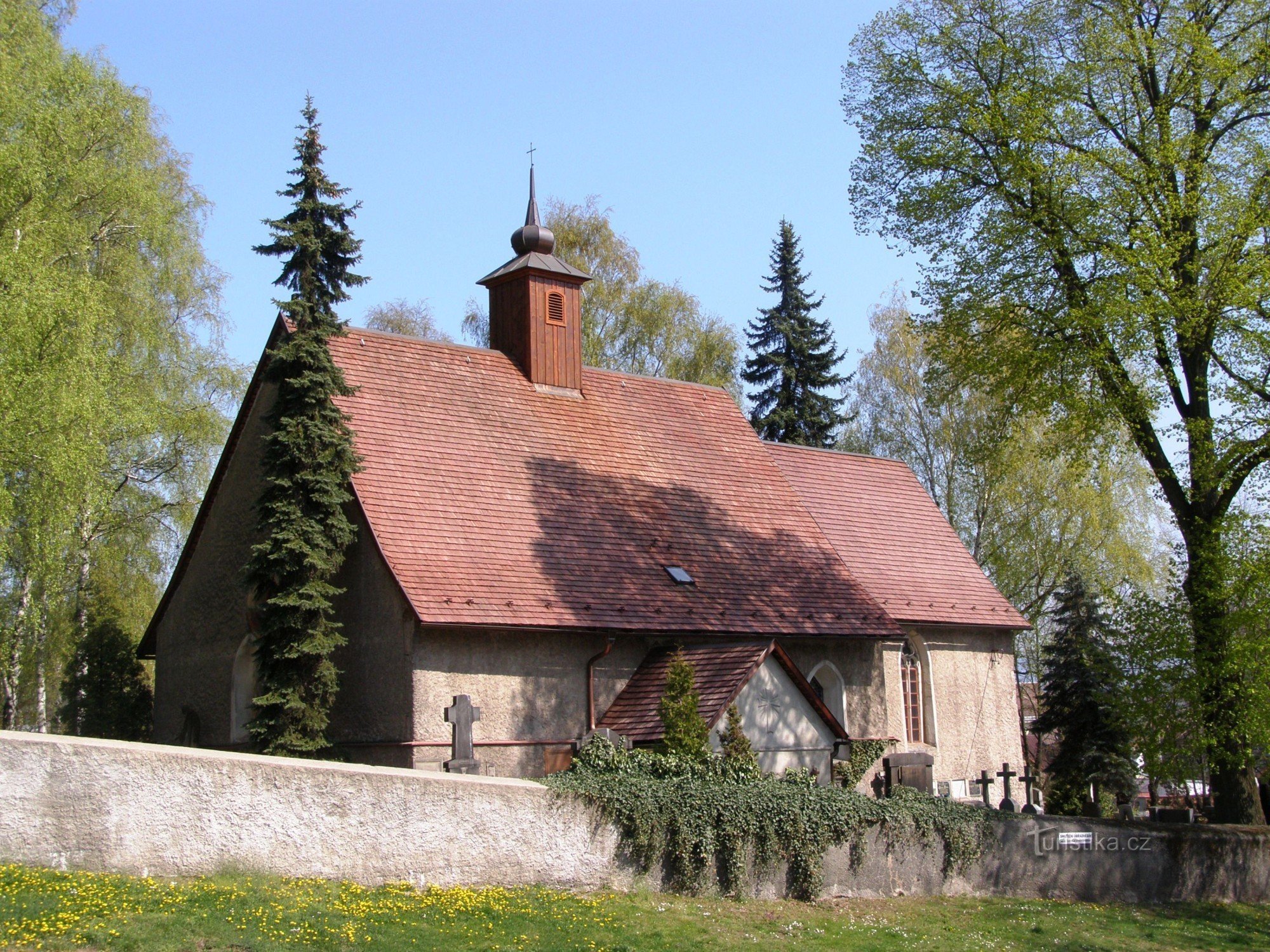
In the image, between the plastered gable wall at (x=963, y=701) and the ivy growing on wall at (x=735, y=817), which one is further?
the plastered gable wall at (x=963, y=701)

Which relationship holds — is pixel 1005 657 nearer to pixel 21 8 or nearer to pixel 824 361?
pixel 824 361

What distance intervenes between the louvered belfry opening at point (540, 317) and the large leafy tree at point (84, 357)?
6446 mm

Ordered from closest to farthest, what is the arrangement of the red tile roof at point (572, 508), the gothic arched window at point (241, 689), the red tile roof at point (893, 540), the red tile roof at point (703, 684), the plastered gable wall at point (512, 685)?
the plastered gable wall at point (512, 685), the red tile roof at point (703, 684), the red tile roof at point (572, 508), the gothic arched window at point (241, 689), the red tile roof at point (893, 540)

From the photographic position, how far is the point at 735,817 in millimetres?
13758

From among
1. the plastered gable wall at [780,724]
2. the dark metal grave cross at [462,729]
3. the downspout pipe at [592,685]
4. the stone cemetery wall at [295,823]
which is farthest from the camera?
the downspout pipe at [592,685]

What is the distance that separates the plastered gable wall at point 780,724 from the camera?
679 inches

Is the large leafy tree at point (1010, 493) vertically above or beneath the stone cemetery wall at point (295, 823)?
above

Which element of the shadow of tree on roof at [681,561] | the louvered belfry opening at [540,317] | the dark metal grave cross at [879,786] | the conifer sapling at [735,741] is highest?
the louvered belfry opening at [540,317]

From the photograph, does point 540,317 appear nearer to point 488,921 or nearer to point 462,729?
point 462,729

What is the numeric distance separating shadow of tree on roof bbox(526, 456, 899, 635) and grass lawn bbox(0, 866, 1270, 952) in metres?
5.57

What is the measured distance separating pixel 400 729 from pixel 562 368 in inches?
336

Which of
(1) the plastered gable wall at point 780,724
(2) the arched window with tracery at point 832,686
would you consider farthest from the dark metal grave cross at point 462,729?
(2) the arched window with tracery at point 832,686

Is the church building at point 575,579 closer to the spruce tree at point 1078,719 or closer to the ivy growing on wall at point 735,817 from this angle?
the ivy growing on wall at point 735,817

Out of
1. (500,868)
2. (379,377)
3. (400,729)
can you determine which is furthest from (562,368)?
(500,868)
